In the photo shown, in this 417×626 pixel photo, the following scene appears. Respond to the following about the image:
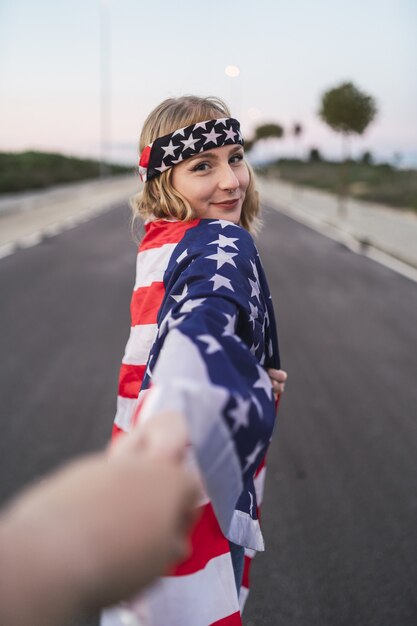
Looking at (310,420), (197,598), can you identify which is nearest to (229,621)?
(197,598)

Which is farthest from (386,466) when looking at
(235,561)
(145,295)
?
(145,295)

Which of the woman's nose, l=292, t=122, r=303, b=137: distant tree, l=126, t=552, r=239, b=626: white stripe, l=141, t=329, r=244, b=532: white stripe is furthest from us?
A: l=292, t=122, r=303, b=137: distant tree

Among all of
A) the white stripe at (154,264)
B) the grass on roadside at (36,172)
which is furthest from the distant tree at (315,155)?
the white stripe at (154,264)

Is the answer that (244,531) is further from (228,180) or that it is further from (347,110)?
(347,110)

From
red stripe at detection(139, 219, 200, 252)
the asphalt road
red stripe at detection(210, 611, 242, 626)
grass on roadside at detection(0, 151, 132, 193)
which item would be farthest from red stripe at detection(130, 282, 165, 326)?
grass on roadside at detection(0, 151, 132, 193)

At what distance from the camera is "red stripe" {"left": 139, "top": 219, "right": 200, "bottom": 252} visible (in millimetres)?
1199

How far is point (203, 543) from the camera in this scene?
3.45ft

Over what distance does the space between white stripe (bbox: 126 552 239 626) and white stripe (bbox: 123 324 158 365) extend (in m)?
0.46

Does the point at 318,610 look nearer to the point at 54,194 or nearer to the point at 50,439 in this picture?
the point at 50,439

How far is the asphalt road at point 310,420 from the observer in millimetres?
2234

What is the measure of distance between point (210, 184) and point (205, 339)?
0.62 m

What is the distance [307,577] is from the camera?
7.37 ft

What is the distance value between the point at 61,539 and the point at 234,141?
1078 mm

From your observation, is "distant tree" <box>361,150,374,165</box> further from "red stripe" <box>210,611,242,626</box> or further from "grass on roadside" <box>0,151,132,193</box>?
"red stripe" <box>210,611,242,626</box>
